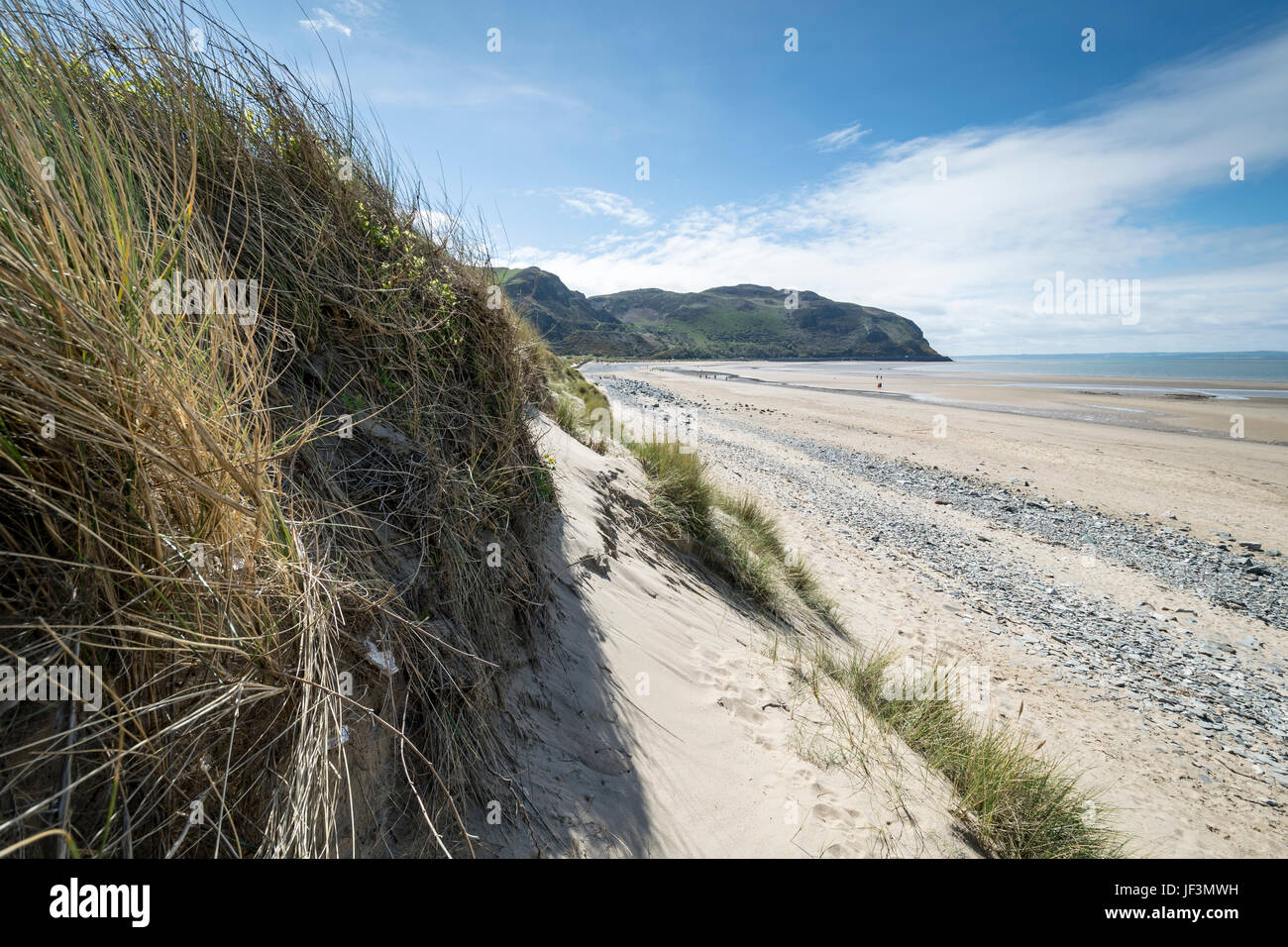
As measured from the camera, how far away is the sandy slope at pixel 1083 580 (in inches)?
169

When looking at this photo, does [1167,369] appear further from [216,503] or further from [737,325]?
[216,503]

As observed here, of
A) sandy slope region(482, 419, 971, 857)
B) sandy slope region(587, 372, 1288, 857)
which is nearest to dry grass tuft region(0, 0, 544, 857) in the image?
sandy slope region(482, 419, 971, 857)

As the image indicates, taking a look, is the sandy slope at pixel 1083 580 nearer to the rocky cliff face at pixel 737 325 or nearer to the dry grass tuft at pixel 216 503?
the dry grass tuft at pixel 216 503

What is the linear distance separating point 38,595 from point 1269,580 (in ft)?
45.7

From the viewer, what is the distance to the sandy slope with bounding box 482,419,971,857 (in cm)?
249

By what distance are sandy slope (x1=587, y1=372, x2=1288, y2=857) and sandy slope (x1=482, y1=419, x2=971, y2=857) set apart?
7.22 feet

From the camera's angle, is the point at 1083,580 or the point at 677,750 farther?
the point at 1083,580

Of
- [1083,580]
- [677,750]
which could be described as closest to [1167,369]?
[1083,580]

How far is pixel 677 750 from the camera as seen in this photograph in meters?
3.01

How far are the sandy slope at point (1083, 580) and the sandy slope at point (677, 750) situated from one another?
86.6 inches

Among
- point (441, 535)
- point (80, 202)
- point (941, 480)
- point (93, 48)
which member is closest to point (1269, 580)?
point (941, 480)

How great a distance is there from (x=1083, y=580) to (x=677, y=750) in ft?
28.9

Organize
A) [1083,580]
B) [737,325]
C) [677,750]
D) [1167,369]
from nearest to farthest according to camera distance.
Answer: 1. [677,750]
2. [1083,580]
3. [1167,369]
4. [737,325]
